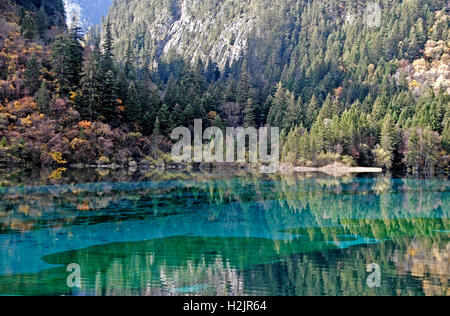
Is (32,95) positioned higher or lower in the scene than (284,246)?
higher

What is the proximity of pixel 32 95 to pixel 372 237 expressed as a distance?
55379 mm

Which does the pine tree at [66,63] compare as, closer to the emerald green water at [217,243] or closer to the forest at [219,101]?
the forest at [219,101]

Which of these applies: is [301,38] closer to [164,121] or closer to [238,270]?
[164,121]

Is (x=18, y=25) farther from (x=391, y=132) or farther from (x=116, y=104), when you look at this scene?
(x=391, y=132)

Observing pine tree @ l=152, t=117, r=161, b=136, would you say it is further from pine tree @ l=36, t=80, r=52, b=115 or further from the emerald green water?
the emerald green water

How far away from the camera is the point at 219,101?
98250 mm

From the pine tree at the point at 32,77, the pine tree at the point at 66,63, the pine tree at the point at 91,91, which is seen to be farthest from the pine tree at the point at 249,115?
the pine tree at the point at 32,77

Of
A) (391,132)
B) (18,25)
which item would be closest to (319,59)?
(391,132)

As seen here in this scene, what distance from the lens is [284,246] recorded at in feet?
62.0

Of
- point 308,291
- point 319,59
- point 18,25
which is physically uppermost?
point 319,59
